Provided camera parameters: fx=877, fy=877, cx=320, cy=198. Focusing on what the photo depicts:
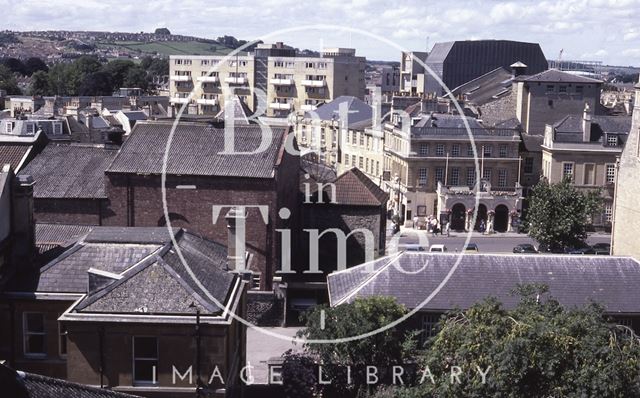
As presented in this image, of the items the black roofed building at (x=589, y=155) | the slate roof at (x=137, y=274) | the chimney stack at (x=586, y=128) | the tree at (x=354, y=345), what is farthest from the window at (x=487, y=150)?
the slate roof at (x=137, y=274)

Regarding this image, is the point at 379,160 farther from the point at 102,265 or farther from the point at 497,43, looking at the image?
the point at 102,265

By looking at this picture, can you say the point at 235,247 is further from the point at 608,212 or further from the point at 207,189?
the point at 608,212

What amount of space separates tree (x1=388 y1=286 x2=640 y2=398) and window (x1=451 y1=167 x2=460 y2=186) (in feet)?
142

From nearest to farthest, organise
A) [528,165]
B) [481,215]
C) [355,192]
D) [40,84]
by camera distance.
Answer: [355,192] → [481,215] → [528,165] → [40,84]

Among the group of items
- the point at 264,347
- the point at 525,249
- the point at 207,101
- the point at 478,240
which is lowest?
the point at 264,347

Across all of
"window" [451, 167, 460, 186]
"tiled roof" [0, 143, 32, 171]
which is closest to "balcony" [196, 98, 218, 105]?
"window" [451, 167, 460, 186]

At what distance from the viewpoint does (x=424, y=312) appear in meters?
27.7

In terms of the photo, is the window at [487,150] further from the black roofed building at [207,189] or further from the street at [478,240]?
the black roofed building at [207,189]

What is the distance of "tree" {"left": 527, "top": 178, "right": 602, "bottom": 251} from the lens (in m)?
50.0

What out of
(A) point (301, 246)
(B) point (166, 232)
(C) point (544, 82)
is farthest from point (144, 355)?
(C) point (544, 82)

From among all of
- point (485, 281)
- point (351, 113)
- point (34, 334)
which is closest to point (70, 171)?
point (34, 334)

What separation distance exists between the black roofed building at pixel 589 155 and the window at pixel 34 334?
1874 inches

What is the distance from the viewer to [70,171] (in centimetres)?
3906

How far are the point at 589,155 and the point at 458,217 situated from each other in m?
10.3
